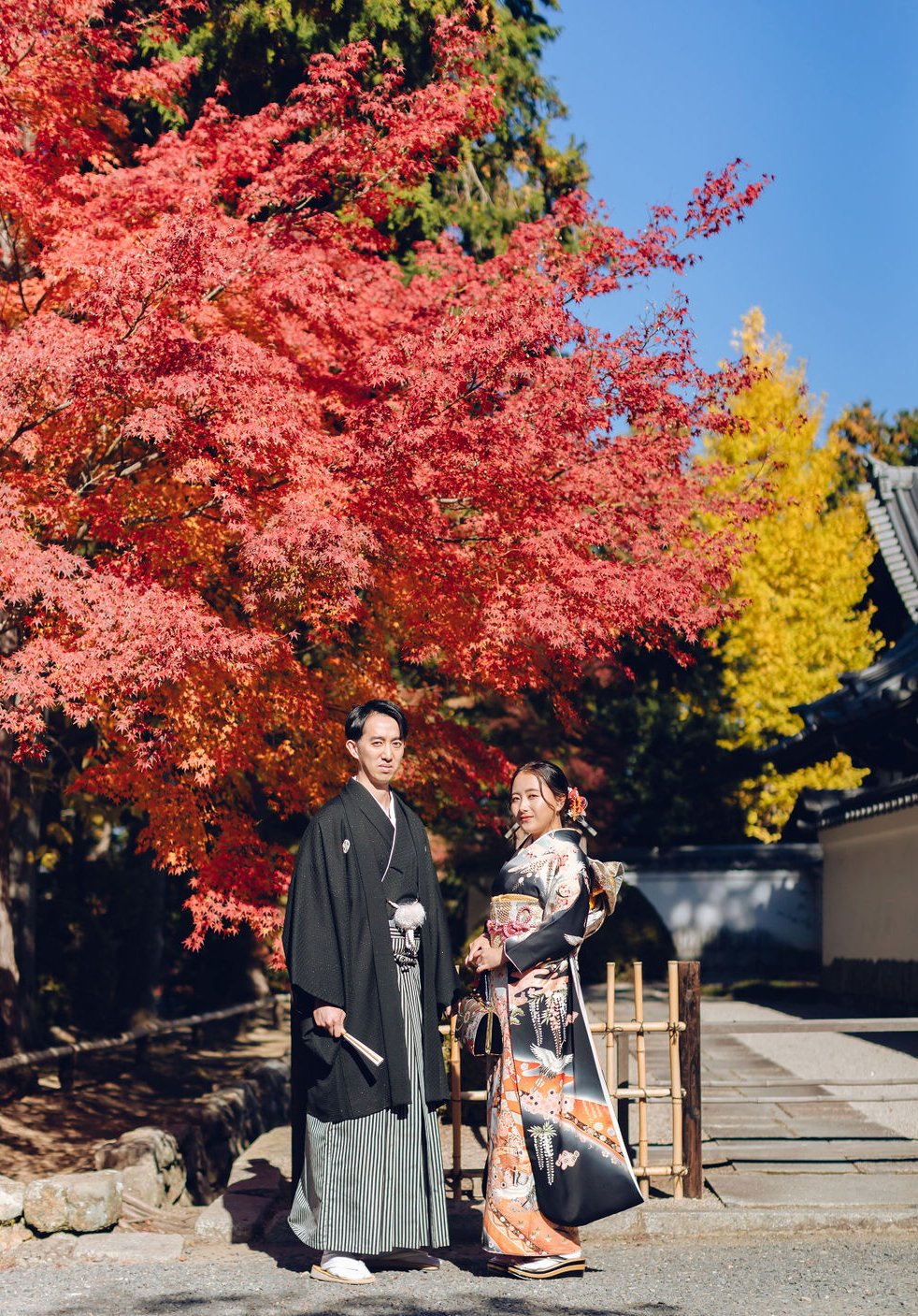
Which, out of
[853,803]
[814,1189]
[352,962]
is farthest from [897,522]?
[352,962]

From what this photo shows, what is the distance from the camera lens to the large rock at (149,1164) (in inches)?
244

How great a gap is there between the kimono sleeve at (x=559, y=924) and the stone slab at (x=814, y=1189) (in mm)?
1474

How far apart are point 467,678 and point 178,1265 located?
348 centimetres

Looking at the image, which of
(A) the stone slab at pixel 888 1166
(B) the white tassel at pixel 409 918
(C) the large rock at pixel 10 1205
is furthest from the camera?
(A) the stone slab at pixel 888 1166

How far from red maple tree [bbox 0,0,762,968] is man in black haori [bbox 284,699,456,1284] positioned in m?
1.44

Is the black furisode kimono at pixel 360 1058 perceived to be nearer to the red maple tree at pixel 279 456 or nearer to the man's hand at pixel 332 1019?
the man's hand at pixel 332 1019

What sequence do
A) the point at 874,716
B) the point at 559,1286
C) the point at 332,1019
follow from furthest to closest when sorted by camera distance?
the point at 874,716 < the point at 332,1019 < the point at 559,1286

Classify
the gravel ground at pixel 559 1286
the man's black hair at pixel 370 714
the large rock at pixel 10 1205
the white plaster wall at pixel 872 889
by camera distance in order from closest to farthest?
the gravel ground at pixel 559 1286 → the man's black hair at pixel 370 714 → the large rock at pixel 10 1205 → the white plaster wall at pixel 872 889

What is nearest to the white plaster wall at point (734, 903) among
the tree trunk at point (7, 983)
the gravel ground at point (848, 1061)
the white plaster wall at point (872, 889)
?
the white plaster wall at point (872, 889)

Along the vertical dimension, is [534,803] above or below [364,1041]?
above

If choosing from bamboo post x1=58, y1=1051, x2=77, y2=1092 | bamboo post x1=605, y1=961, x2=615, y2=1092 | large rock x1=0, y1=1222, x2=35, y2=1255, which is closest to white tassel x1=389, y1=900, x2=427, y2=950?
bamboo post x1=605, y1=961, x2=615, y2=1092

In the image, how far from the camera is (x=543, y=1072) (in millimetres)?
4668

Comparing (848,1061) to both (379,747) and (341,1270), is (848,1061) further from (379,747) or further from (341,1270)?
(379,747)

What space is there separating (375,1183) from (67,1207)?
1.53 metres
